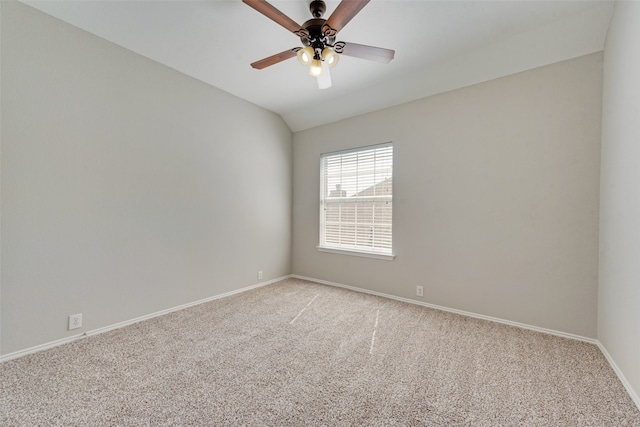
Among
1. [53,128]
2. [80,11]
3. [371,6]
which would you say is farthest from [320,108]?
[53,128]

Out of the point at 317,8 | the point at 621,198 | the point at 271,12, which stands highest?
the point at 317,8

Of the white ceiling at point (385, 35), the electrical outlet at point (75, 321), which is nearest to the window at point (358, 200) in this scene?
the white ceiling at point (385, 35)

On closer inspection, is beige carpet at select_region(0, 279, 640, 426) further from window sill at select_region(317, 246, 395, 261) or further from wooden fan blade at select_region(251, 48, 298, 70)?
wooden fan blade at select_region(251, 48, 298, 70)

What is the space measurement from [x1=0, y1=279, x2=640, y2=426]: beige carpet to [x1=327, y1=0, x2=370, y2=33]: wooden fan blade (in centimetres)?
236

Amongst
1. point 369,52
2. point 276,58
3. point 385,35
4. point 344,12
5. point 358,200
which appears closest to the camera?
point 344,12

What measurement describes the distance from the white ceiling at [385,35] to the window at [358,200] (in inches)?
37.6

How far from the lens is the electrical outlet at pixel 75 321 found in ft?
7.07

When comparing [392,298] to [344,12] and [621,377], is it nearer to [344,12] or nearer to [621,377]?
[621,377]

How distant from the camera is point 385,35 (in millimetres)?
2240

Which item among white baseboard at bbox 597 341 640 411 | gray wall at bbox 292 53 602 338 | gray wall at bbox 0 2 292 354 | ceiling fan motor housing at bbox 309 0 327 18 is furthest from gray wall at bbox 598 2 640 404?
gray wall at bbox 0 2 292 354

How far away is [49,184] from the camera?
2.04m

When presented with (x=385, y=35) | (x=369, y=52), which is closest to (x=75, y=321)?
(x=369, y=52)

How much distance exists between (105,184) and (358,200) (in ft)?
9.38

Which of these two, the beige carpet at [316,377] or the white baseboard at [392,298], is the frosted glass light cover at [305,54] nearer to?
the beige carpet at [316,377]
